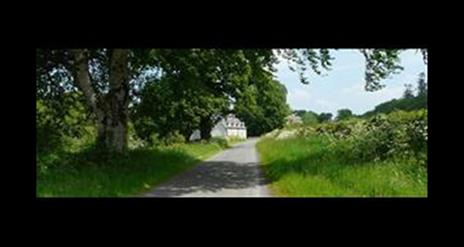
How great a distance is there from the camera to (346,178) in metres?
8.61

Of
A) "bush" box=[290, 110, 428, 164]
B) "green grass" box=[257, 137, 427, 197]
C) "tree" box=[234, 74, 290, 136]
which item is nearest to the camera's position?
"green grass" box=[257, 137, 427, 197]

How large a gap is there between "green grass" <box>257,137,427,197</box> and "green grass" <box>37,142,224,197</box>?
2177 mm

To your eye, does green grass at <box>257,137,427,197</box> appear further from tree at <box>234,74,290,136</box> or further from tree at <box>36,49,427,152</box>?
tree at <box>234,74,290,136</box>

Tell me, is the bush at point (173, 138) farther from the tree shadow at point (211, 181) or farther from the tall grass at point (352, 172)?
the tall grass at point (352, 172)

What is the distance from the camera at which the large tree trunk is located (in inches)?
448

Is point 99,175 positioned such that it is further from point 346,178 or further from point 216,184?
point 346,178

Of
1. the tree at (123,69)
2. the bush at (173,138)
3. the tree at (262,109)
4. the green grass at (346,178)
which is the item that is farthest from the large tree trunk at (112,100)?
the bush at (173,138)

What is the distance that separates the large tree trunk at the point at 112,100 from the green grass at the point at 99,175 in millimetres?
474

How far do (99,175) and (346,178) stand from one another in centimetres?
381

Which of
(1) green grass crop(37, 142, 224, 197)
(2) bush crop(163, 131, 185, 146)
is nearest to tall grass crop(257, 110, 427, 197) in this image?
(1) green grass crop(37, 142, 224, 197)

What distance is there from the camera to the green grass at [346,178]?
7.65 meters

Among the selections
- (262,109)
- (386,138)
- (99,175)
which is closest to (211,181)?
(99,175)
